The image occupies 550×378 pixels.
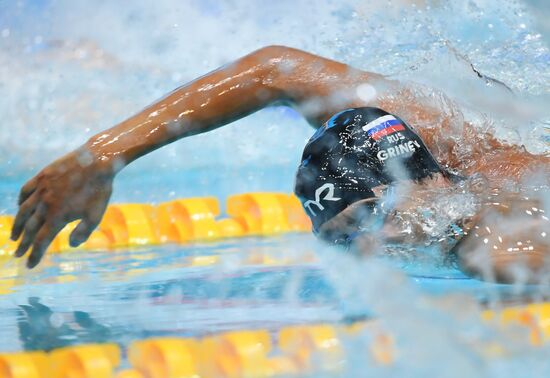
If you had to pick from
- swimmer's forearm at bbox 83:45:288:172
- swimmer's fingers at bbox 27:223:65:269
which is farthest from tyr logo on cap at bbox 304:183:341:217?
swimmer's fingers at bbox 27:223:65:269

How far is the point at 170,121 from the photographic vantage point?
200 cm

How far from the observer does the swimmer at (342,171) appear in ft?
5.76

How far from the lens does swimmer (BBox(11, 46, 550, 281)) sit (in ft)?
5.76

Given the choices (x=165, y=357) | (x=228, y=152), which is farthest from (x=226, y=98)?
(x=228, y=152)

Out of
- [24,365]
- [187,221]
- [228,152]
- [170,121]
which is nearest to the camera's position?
[24,365]

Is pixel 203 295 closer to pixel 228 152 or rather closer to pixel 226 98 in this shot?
pixel 226 98

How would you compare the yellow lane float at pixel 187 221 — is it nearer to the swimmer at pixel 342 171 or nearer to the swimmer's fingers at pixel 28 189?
the swimmer at pixel 342 171

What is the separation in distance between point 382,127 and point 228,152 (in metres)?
5.12

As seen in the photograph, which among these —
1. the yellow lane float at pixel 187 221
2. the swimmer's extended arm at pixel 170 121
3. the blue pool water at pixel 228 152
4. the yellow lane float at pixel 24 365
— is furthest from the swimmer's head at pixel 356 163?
the yellow lane float at pixel 187 221

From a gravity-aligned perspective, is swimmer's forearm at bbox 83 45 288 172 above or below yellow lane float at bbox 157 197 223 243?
above

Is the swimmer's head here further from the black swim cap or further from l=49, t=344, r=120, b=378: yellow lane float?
l=49, t=344, r=120, b=378: yellow lane float

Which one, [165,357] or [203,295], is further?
[203,295]

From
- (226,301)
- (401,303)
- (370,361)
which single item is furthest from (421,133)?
(226,301)

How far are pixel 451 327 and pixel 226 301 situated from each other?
2.53ft
